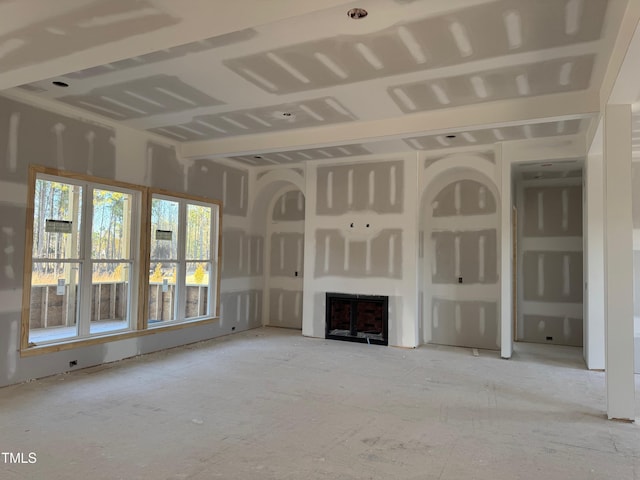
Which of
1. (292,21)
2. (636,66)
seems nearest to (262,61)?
(292,21)

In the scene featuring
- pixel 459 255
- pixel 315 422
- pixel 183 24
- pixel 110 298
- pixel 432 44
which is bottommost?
pixel 315 422

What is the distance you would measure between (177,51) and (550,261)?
671 centimetres

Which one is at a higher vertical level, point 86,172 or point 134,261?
point 86,172

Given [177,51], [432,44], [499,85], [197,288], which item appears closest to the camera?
[432,44]

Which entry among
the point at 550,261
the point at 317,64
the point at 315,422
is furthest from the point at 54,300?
the point at 550,261

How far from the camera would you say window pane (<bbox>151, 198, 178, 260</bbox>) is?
6.13 metres

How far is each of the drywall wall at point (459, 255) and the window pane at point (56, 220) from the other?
4.90 meters

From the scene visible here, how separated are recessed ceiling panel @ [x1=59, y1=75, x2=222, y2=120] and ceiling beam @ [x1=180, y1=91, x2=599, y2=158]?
1255 mm

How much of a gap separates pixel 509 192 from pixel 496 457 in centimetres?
403

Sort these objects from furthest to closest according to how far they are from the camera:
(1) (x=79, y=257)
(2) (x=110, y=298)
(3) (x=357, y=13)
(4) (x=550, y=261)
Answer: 1. (4) (x=550, y=261)
2. (2) (x=110, y=298)
3. (1) (x=79, y=257)
4. (3) (x=357, y=13)

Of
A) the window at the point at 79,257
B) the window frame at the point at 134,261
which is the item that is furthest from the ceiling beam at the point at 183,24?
the window at the point at 79,257

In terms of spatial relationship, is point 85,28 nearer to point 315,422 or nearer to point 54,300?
point 315,422

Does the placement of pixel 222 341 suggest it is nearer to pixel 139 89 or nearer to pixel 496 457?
pixel 139 89

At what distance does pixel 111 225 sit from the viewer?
5.53m
